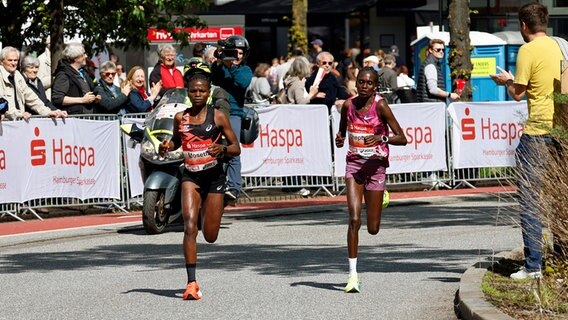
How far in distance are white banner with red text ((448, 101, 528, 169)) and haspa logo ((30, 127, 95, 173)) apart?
18.7ft

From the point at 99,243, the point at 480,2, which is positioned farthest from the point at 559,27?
the point at 99,243

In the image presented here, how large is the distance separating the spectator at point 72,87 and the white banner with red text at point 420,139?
447 cm

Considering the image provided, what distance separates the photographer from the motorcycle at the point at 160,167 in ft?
53.5

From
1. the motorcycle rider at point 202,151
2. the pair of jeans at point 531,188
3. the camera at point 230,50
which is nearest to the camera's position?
the pair of jeans at point 531,188

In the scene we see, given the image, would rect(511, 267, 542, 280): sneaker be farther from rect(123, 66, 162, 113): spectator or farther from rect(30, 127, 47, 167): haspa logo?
rect(123, 66, 162, 113): spectator

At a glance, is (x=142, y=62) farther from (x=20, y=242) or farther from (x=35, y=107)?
(x=20, y=242)

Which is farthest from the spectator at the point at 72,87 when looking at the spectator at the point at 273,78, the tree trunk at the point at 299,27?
the tree trunk at the point at 299,27

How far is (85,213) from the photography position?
19719 mm

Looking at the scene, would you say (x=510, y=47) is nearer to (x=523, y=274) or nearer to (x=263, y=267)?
(x=263, y=267)

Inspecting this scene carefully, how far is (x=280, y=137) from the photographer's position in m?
21.4

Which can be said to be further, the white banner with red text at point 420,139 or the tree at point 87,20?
the tree at point 87,20

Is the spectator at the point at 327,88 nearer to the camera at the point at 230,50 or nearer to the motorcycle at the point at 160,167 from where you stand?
the camera at the point at 230,50

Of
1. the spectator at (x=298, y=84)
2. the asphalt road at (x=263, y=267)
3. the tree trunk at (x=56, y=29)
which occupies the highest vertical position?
the tree trunk at (x=56, y=29)

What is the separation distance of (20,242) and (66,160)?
305 centimetres
